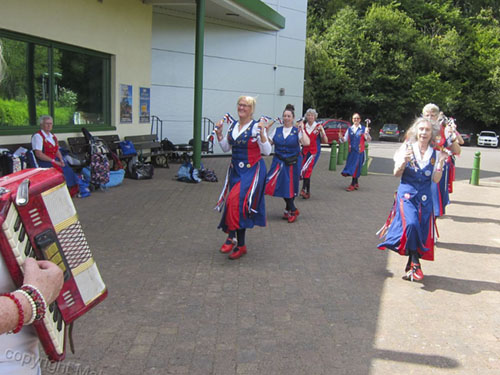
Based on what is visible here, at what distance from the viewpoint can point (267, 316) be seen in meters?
4.05

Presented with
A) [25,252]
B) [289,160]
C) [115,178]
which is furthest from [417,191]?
[115,178]

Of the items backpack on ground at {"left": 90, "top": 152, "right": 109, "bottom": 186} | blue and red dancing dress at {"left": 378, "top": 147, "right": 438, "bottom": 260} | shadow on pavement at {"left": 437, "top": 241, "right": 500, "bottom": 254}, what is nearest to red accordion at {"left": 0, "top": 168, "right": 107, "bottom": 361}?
blue and red dancing dress at {"left": 378, "top": 147, "right": 438, "bottom": 260}

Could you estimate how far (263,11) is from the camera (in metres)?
16.0

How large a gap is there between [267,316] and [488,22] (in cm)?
4976

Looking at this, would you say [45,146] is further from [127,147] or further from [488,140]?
[488,140]

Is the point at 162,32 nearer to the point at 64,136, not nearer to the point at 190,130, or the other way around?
the point at 190,130

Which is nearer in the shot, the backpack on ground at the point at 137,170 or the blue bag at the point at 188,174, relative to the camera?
the blue bag at the point at 188,174

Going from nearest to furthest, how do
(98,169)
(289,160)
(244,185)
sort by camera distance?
1. (244,185)
2. (289,160)
3. (98,169)

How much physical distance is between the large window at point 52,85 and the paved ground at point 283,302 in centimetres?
245

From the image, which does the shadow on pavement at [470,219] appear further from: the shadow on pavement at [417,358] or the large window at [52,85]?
the large window at [52,85]

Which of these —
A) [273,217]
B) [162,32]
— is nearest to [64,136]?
[273,217]

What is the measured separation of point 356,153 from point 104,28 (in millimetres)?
6527

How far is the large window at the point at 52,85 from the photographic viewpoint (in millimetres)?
8438

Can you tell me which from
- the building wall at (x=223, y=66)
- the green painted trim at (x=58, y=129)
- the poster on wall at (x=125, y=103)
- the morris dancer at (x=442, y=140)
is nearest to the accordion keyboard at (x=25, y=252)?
the morris dancer at (x=442, y=140)
